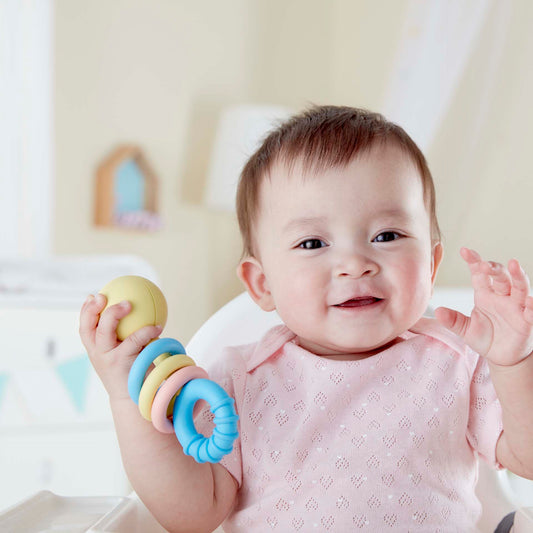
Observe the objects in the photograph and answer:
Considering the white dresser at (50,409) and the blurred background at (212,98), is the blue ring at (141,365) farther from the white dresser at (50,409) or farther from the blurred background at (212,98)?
the blurred background at (212,98)

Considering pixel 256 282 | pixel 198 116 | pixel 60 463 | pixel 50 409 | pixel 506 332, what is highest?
pixel 506 332

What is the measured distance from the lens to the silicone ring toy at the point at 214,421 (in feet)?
1.76

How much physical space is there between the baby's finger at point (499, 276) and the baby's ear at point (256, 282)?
0.31m

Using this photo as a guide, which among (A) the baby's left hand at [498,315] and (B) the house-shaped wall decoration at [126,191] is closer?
(A) the baby's left hand at [498,315]

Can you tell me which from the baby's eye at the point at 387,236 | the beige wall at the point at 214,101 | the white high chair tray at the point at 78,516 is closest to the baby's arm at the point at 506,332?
the baby's eye at the point at 387,236

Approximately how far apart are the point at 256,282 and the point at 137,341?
0.27m

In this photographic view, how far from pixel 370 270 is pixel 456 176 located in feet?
4.47

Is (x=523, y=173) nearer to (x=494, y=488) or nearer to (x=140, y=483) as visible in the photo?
(x=494, y=488)

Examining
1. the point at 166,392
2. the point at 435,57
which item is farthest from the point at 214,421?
the point at 435,57

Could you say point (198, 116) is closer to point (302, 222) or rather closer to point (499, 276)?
point (302, 222)

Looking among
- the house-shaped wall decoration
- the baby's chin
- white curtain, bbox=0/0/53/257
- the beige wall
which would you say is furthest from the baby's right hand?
the house-shaped wall decoration

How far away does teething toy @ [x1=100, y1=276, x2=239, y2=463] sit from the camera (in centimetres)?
54

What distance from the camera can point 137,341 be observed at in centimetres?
63

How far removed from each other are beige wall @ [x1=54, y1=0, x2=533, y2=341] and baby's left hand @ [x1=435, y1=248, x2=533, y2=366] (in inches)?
50.3
